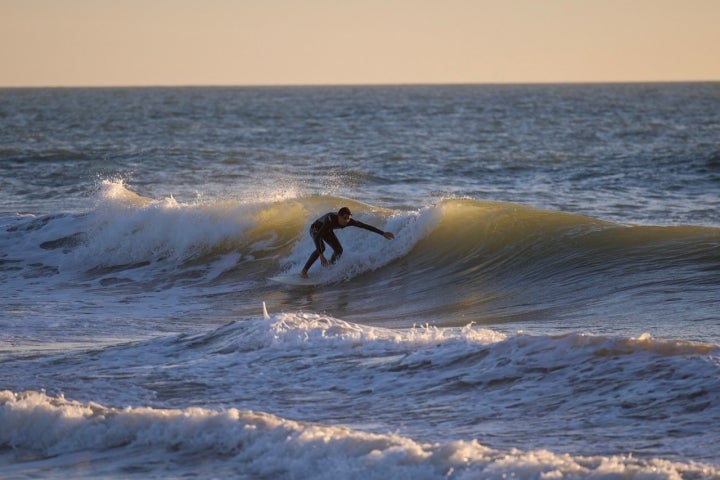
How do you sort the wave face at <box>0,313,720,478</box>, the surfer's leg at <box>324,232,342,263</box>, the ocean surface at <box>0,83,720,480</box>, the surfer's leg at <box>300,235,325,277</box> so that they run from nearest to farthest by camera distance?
1. the wave face at <box>0,313,720,478</box>
2. the ocean surface at <box>0,83,720,480</box>
3. the surfer's leg at <box>300,235,325,277</box>
4. the surfer's leg at <box>324,232,342,263</box>

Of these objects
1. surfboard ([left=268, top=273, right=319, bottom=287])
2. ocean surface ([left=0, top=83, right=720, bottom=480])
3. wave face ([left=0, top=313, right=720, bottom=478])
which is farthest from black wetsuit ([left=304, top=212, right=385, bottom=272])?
wave face ([left=0, top=313, right=720, bottom=478])

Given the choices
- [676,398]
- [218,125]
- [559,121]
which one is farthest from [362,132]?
[676,398]

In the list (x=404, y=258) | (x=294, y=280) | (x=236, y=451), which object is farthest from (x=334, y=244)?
(x=236, y=451)

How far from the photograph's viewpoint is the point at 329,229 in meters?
15.9

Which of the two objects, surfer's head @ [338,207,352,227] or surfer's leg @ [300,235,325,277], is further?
surfer's leg @ [300,235,325,277]

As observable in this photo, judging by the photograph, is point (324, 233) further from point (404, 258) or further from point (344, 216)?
point (404, 258)

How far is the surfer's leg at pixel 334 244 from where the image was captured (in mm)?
16031

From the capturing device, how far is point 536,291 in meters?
13.9

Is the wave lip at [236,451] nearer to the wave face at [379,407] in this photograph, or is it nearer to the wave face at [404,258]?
the wave face at [379,407]

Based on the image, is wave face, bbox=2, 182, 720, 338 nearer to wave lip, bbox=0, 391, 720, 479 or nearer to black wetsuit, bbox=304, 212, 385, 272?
black wetsuit, bbox=304, 212, 385, 272

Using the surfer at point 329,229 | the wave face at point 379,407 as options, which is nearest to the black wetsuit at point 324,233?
the surfer at point 329,229

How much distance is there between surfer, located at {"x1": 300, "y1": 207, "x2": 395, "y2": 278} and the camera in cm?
1534

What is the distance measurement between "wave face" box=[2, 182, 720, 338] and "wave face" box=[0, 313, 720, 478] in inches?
112

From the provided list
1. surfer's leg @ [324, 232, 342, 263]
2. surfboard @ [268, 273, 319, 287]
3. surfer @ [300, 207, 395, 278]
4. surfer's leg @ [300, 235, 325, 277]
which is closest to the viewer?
surfer @ [300, 207, 395, 278]
